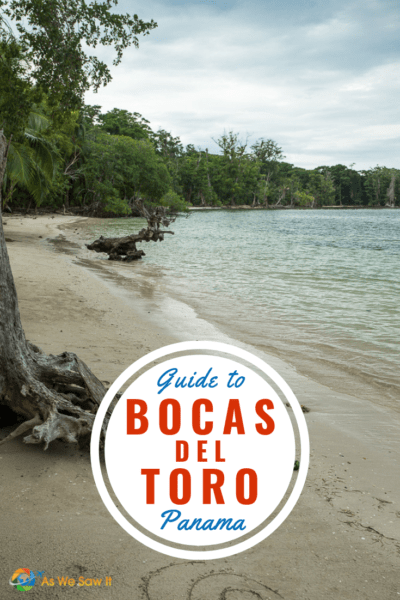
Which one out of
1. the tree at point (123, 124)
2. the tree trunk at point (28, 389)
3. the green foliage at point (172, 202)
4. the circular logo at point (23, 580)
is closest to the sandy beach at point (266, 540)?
the circular logo at point (23, 580)

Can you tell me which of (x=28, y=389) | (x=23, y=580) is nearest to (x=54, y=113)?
(x=28, y=389)

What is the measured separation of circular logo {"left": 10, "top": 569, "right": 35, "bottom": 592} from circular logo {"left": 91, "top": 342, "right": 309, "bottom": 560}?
455mm

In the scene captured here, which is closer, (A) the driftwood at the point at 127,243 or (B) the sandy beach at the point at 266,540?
(B) the sandy beach at the point at 266,540

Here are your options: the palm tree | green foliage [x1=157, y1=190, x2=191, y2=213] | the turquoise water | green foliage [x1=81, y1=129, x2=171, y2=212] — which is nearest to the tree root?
the turquoise water

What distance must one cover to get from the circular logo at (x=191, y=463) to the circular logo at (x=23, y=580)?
455 mm

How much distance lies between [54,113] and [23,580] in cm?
694

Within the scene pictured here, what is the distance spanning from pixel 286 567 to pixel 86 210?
4889cm

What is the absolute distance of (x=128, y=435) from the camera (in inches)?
108

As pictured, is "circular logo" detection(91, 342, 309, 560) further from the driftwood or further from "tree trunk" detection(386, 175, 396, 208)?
"tree trunk" detection(386, 175, 396, 208)

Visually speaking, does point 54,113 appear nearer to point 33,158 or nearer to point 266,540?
point 266,540

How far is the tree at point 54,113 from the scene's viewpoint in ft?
11.0

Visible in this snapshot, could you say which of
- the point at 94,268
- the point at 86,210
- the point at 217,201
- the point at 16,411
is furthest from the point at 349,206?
the point at 16,411

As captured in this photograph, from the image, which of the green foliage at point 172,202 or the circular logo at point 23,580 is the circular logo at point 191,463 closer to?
the circular logo at point 23,580

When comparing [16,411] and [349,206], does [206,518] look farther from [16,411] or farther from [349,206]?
[349,206]
